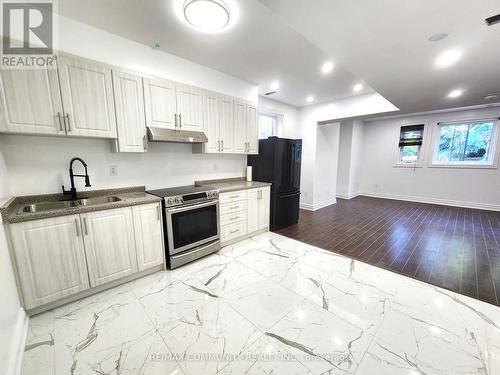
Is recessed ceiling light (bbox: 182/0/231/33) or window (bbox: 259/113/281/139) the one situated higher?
recessed ceiling light (bbox: 182/0/231/33)

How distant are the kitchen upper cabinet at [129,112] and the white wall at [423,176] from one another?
7.14 metres

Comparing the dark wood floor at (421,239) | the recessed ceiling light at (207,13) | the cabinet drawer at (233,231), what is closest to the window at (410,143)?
the dark wood floor at (421,239)

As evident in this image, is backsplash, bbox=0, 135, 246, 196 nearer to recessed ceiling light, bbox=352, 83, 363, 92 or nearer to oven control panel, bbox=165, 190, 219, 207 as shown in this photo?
oven control panel, bbox=165, 190, 219, 207

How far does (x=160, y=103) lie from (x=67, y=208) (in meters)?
1.55

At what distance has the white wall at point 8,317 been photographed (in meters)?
1.27

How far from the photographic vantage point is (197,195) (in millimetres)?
2670

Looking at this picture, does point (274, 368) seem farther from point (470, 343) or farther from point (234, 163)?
point (234, 163)

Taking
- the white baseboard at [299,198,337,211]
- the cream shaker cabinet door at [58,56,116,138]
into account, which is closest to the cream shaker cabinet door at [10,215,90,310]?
the cream shaker cabinet door at [58,56,116,138]

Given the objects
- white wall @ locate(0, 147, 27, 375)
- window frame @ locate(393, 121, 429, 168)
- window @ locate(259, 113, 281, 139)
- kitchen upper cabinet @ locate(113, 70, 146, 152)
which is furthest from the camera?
window frame @ locate(393, 121, 429, 168)

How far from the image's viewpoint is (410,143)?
6.21 meters

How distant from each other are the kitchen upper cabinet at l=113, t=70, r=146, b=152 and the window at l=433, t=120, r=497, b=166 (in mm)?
7498

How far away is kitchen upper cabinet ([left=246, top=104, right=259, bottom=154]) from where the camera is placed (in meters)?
3.63

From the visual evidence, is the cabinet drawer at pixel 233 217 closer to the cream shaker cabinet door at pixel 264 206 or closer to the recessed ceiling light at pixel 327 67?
the cream shaker cabinet door at pixel 264 206

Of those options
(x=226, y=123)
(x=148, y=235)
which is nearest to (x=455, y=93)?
(x=226, y=123)
